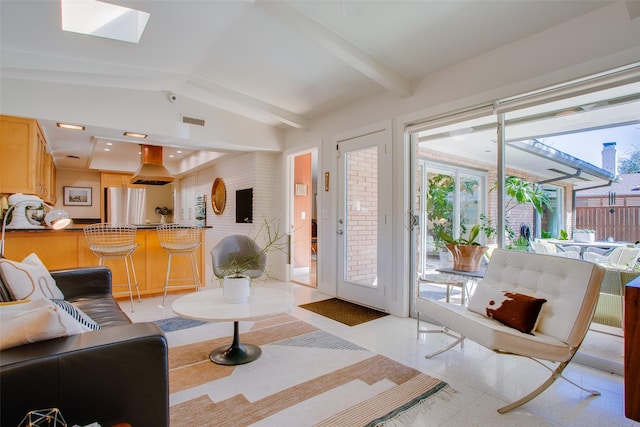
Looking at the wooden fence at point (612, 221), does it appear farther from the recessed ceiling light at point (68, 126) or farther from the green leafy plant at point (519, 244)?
the recessed ceiling light at point (68, 126)

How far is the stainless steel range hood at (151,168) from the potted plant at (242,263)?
→ 2.00 m

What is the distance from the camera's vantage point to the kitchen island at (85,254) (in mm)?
3738

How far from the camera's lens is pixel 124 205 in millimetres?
8609

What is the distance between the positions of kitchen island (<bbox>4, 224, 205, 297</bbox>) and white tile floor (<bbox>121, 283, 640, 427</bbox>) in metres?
2.63

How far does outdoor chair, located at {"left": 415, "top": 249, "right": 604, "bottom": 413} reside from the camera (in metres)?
1.88

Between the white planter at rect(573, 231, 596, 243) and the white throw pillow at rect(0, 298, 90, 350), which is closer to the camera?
the white throw pillow at rect(0, 298, 90, 350)

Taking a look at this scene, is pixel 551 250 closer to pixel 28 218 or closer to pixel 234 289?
pixel 234 289

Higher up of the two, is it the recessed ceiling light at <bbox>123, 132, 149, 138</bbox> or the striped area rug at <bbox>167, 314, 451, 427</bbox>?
the recessed ceiling light at <bbox>123, 132, 149, 138</bbox>

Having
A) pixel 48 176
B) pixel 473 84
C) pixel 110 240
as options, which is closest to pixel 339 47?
pixel 473 84

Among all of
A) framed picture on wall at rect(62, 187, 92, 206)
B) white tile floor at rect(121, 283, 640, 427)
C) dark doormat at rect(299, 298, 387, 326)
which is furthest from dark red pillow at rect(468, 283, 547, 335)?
framed picture on wall at rect(62, 187, 92, 206)

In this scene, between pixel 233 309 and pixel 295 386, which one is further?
pixel 233 309

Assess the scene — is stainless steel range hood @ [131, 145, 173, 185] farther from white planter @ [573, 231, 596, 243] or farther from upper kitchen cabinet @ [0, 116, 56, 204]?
white planter @ [573, 231, 596, 243]

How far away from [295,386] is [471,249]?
2.19 m

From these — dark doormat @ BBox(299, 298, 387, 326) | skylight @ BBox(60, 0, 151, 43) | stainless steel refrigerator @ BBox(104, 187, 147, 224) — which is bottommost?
dark doormat @ BBox(299, 298, 387, 326)
